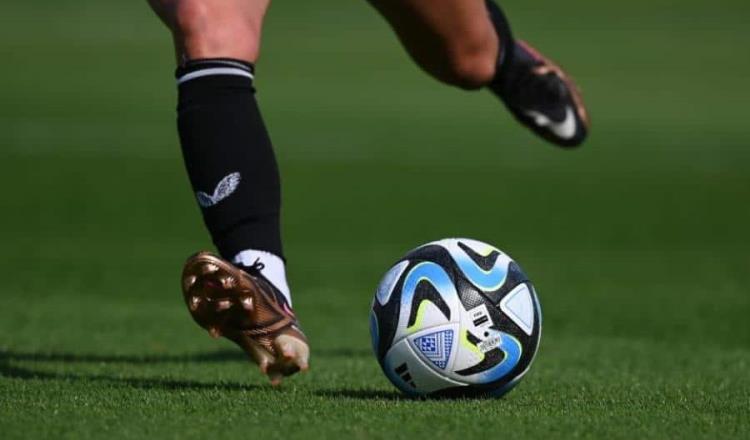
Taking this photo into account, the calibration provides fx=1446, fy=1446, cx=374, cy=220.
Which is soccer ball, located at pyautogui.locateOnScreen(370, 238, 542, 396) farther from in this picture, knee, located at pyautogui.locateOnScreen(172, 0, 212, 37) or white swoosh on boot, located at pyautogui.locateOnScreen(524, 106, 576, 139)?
white swoosh on boot, located at pyautogui.locateOnScreen(524, 106, 576, 139)

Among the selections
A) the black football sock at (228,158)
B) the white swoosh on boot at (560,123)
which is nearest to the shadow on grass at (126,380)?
the black football sock at (228,158)

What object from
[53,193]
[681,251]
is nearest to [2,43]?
[53,193]

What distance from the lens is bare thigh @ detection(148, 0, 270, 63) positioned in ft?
14.2

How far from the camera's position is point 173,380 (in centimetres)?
494

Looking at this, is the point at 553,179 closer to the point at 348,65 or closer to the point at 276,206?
the point at 276,206

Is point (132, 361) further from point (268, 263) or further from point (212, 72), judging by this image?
point (212, 72)

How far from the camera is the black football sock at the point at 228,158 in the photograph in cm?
437

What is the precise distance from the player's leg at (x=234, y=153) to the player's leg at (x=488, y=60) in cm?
134

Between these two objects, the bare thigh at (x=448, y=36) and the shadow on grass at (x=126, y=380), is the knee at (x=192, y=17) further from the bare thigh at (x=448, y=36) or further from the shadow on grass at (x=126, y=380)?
the bare thigh at (x=448, y=36)

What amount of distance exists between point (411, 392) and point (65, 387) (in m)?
→ 1.09

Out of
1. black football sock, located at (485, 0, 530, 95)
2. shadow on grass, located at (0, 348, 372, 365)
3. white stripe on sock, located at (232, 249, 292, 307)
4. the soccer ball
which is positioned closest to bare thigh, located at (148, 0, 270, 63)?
white stripe on sock, located at (232, 249, 292, 307)

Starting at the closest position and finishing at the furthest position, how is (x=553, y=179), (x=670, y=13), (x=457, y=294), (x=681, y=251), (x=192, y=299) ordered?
1. (x=192, y=299)
2. (x=457, y=294)
3. (x=681, y=251)
4. (x=553, y=179)
5. (x=670, y=13)

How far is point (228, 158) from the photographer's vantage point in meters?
4.39

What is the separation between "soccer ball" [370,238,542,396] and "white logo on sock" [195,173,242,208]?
0.56 m
